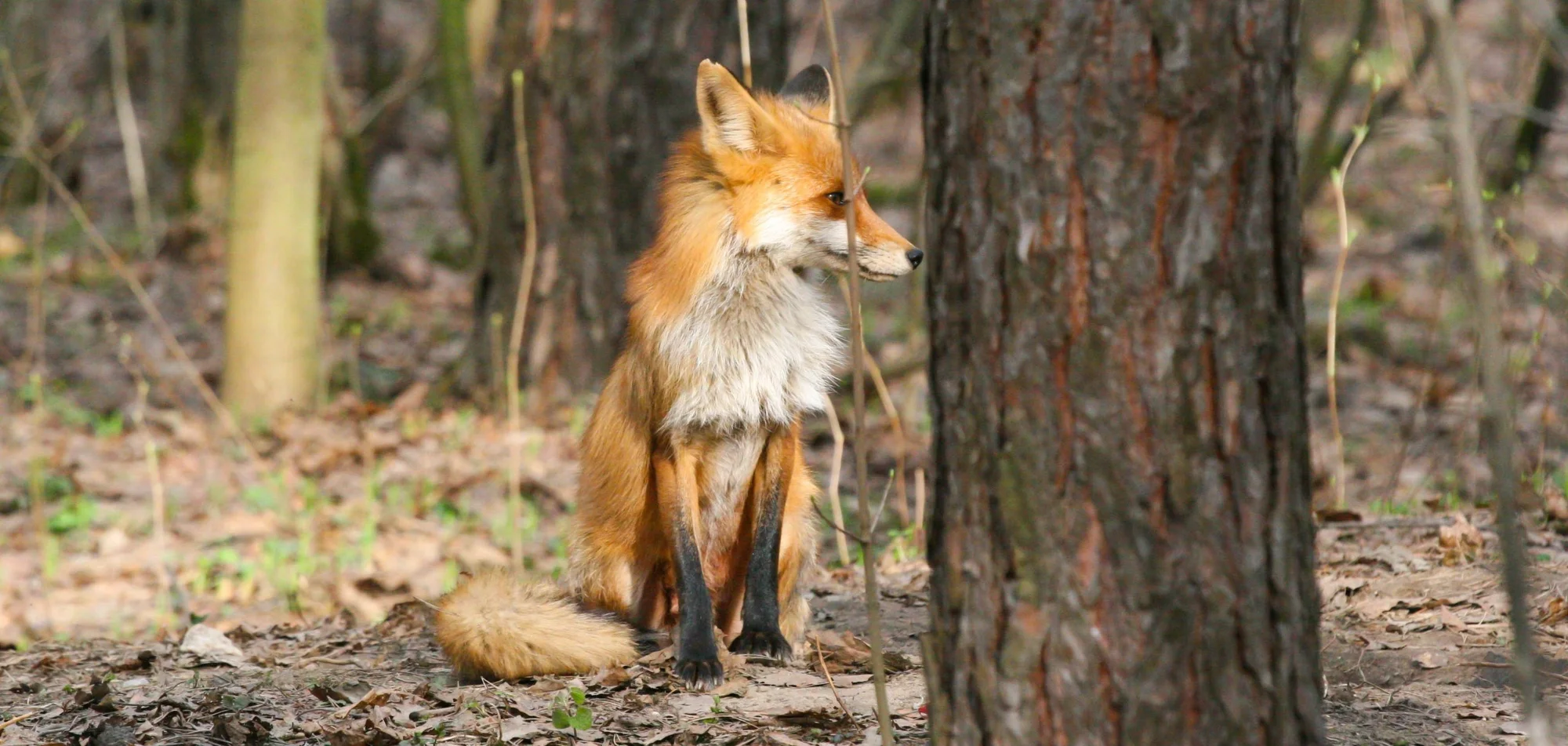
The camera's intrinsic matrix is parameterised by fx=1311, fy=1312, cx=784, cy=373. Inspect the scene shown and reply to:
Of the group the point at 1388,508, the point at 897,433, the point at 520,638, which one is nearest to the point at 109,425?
the point at 897,433

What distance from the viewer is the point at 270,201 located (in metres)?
8.05

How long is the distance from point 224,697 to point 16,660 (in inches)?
57.7

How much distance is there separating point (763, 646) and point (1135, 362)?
92.1 inches

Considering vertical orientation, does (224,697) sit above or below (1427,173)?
below

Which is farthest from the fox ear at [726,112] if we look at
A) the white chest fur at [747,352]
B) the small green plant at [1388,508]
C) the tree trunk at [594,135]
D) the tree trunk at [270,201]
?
the tree trunk at [270,201]

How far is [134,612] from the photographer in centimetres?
594

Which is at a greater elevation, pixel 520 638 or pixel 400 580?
pixel 520 638

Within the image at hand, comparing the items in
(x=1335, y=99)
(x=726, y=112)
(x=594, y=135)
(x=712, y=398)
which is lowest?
(x=712, y=398)

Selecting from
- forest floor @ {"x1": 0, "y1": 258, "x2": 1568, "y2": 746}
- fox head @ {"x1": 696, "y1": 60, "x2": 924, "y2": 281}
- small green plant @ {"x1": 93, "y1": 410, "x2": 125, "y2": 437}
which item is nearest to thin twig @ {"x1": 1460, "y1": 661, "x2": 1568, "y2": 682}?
forest floor @ {"x1": 0, "y1": 258, "x2": 1568, "y2": 746}

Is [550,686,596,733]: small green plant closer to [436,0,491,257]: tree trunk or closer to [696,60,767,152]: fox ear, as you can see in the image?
[696,60,767,152]: fox ear

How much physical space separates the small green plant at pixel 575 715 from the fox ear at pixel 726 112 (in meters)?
1.76

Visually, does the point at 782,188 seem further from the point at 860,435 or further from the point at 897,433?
the point at 897,433

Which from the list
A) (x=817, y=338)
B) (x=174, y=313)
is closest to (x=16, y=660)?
(x=817, y=338)

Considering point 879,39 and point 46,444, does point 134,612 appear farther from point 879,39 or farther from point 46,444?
point 879,39
